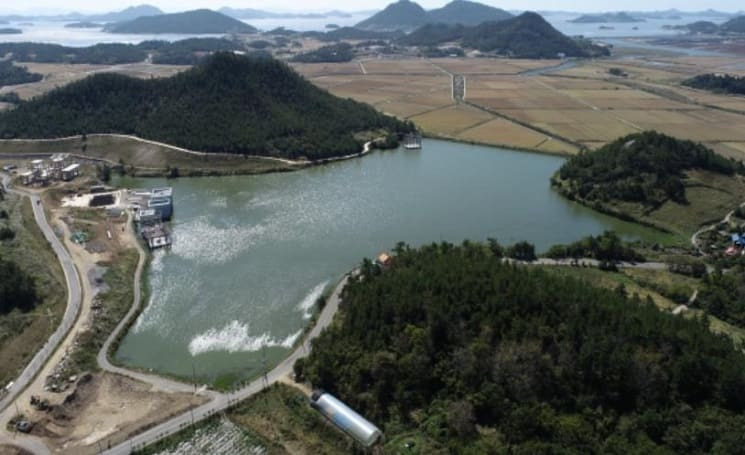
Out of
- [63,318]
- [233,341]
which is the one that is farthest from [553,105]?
[63,318]

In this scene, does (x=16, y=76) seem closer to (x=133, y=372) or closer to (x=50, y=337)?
(x=50, y=337)

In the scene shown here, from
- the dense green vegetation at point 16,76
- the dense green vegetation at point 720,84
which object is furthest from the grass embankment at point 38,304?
the dense green vegetation at point 720,84

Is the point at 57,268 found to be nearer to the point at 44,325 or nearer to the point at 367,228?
the point at 44,325

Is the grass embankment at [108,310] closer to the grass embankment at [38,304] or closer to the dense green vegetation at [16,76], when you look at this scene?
the grass embankment at [38,304]

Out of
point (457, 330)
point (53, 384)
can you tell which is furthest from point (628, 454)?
point (53, 384)

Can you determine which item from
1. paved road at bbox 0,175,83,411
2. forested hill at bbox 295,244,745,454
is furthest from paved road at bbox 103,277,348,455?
paved road at bbox 0,175,83,411

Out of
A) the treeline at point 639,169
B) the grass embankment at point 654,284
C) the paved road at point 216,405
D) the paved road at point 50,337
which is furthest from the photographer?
the treeline at point 639,169

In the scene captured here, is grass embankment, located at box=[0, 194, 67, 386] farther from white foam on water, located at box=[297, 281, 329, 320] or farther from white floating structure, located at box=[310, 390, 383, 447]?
white floating structure, located at box=[310, 390, 383, 447]
